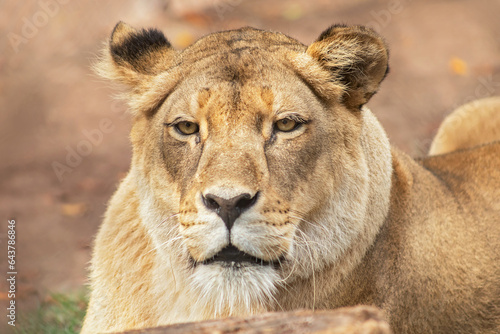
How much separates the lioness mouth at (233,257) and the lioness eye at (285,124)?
2.15 ft

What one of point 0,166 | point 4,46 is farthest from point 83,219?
point 4,46

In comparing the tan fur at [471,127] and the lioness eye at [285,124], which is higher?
the tan fur at [471,127]

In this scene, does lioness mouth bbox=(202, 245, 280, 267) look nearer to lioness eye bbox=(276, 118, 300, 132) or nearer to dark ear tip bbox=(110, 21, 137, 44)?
lioness eye bbox=(276, 118, 300, 132)

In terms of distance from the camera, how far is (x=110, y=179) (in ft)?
28.2

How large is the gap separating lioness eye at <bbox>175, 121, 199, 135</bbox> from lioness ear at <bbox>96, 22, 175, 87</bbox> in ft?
1.58

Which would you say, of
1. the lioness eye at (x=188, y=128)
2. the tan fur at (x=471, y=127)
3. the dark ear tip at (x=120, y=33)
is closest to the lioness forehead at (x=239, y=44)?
the dark ear tip at (x=120, y=33)

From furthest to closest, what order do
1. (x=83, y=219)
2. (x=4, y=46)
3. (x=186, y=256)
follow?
(x=4, y=46) → (x=83, y=219) → (x=186, y=256)

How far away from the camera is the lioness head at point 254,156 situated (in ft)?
9.52

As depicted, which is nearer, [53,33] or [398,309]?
[398,309]

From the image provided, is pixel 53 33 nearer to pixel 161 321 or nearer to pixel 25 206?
pixel 25 206

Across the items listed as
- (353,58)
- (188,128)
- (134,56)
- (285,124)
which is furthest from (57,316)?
(353,58)

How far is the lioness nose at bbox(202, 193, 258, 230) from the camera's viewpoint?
2.73 meters

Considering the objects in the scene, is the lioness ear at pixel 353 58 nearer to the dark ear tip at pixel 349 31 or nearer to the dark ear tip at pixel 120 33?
the dark ear tip at pixel 349 31

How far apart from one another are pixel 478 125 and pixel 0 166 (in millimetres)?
6355
